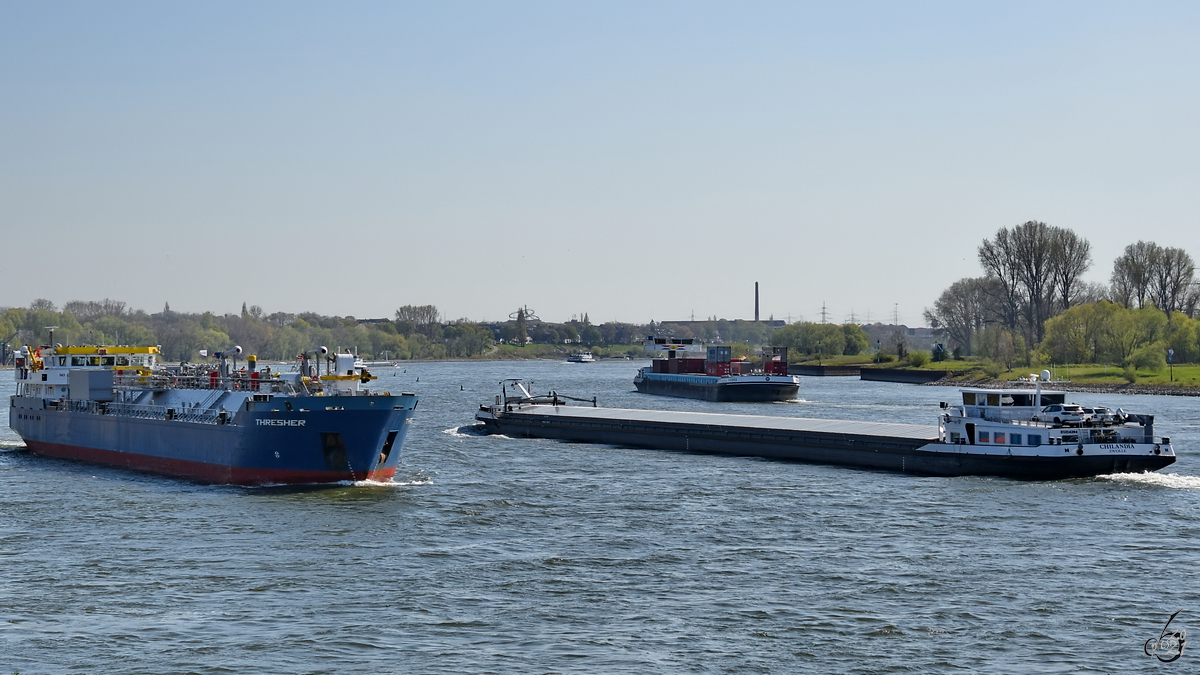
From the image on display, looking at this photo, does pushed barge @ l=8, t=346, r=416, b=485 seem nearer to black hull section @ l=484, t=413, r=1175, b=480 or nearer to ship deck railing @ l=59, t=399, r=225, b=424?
ship deck railing @ l=59, t=399, r=225, b=424

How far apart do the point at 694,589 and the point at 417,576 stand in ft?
24.0

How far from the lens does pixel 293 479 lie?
45.0 meters

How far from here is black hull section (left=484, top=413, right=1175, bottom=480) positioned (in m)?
46.9

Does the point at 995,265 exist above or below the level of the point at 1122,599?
above

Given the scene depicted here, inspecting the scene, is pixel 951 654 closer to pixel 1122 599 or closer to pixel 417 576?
pixel 1122 599

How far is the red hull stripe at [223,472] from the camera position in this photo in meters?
44.9

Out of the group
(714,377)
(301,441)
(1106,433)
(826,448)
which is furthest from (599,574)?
(714,377)

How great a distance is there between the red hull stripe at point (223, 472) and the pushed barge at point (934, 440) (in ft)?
71.7

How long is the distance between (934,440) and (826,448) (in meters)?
6.54

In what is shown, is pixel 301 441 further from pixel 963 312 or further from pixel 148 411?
pixel 963 312

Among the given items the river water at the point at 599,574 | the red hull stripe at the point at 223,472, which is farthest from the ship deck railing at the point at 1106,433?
the red hull stripe at the point at 223,472

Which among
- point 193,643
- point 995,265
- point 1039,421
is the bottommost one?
point 193,643

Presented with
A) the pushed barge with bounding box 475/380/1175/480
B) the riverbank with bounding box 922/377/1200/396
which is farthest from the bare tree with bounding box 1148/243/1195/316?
the pushed barge with bounding box 475/380/1175/480

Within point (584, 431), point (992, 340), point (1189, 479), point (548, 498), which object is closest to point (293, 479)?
point (548, 498)
